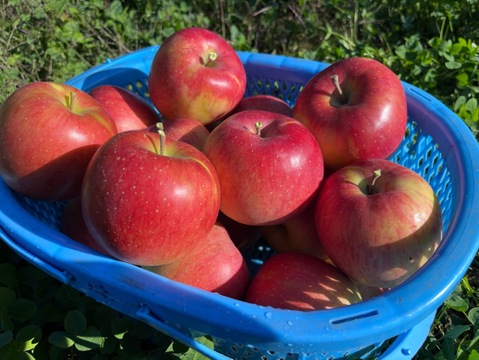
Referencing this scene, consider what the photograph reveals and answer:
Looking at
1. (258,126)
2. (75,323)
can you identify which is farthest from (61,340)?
(258,126)

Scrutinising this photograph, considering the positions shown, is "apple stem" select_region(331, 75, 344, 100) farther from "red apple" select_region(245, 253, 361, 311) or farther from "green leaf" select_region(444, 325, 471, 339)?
"green leaf" select_region(444, 325, 471, 339)

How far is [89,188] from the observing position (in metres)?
1.05

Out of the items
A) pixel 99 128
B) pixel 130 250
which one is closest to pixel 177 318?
pixel 130 250

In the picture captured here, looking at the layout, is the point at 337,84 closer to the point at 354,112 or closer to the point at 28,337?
the point at 354,112

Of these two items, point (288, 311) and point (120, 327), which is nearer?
point (288, 311)

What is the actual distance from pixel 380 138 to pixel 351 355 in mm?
498

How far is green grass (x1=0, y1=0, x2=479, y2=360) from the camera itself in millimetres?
1321

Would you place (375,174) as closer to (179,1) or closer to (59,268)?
(59,268)

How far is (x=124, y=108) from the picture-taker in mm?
1522

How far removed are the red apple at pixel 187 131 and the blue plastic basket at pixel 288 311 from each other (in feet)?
1.28

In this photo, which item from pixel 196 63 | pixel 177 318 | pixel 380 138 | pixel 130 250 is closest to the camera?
pixel 177 318

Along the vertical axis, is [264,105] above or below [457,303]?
above

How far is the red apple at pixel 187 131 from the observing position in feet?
4.39

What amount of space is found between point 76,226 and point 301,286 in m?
0.58
